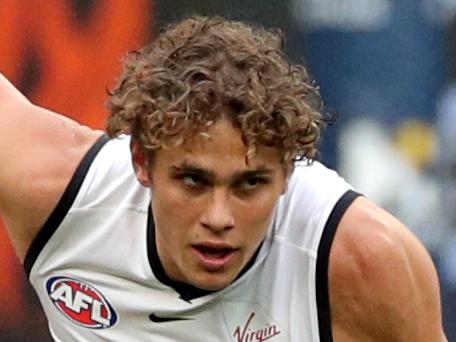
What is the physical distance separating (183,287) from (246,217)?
246mm

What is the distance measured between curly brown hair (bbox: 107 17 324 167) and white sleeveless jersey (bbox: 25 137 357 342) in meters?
0.08

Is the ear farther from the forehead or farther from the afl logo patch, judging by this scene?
the afl logo patch

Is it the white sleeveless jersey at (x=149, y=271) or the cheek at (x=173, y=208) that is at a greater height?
the cheek at (x=173, y=208)

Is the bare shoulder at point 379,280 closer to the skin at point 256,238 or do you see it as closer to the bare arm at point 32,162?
the skin at point 256,238

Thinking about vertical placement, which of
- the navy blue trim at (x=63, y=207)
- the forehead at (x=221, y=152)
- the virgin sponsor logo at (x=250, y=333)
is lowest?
the virgin sponsor logo at (x=250, y=333)

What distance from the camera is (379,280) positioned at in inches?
86.4

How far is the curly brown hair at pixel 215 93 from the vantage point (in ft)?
7.07

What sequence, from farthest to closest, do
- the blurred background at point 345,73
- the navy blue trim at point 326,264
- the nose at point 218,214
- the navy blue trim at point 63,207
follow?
the blurred background at point 345,73 → the navy blue trim at point 63,207 → the navy blue trim at point 326,264 → the nose at point 218,214

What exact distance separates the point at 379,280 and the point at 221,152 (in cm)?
32

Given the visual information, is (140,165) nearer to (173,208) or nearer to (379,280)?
(173,208)

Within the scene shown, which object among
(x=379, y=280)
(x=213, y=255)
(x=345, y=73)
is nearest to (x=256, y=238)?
(x=213, y=255)

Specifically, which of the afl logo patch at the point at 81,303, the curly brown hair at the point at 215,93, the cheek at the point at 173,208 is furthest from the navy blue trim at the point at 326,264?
the afl logo patch at the point at 81,303

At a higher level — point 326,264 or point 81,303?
point 326,264

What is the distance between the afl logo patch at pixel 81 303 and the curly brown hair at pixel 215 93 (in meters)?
0.27
